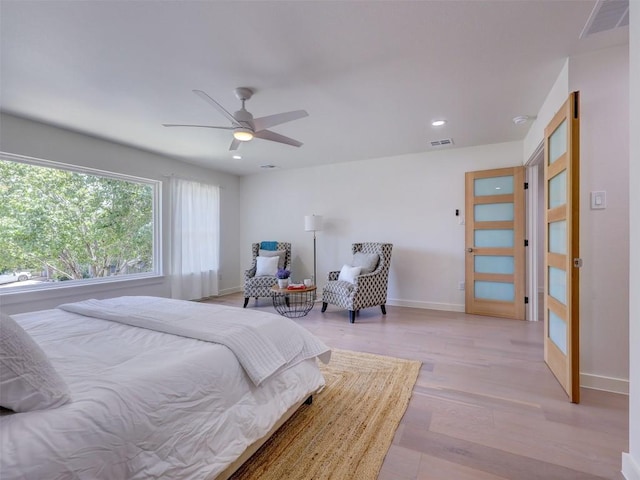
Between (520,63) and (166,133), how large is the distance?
375 cm

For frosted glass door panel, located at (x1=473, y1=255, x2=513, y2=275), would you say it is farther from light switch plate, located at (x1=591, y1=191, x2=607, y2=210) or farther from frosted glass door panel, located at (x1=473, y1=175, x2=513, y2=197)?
light switch plate, located at (x1=591, y1=191, x2=607, y2=210)

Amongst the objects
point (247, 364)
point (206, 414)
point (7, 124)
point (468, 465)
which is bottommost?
point (468, 465)

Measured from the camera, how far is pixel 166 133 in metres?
3.61

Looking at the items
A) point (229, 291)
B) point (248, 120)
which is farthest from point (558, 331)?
point (229, 291)

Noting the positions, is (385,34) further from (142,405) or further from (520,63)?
(142,405)

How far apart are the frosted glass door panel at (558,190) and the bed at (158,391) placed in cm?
211

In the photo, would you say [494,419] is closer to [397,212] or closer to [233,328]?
[233,328]

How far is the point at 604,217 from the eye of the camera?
2094mm

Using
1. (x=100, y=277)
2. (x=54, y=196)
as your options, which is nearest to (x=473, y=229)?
(x=100, y=277)

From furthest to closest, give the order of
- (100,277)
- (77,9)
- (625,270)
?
(100,277) → (625,270) → (77,9)

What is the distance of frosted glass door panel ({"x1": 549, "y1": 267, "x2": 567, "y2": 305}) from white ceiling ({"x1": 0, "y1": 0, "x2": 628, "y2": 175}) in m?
1.62

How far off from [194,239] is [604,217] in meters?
5.29

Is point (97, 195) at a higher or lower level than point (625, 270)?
higher

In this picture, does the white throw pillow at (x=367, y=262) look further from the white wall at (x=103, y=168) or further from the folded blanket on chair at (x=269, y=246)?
the white wall at (x=103, y=168)
